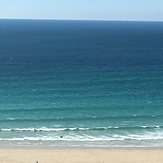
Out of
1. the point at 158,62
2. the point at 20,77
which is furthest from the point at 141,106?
the point at 158,62

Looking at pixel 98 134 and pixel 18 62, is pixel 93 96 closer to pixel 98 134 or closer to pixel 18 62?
pixel 98 134

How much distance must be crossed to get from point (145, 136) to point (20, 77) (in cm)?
3447

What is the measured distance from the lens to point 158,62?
9025cm

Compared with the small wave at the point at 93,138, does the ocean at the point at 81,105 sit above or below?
above
